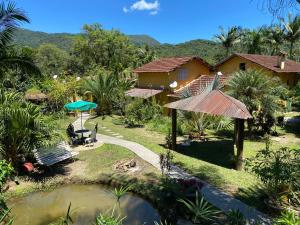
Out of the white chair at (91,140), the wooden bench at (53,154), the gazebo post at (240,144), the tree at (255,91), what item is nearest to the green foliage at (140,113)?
the white chair at (91,140)

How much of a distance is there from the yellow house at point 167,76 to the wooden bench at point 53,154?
1372cm

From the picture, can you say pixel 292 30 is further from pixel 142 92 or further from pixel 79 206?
pixel 79 206

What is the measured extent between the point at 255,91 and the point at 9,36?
41.6 feet

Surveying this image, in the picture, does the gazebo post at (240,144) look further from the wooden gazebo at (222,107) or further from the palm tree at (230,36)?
the palm tree at (230,36)

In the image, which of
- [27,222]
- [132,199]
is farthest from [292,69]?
[27,222]

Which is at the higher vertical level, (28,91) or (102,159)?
(28,91)

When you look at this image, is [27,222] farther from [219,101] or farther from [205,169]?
[219,101]

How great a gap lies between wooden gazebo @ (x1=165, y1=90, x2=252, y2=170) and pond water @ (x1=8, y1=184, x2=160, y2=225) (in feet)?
15.5

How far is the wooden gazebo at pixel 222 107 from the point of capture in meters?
12.2

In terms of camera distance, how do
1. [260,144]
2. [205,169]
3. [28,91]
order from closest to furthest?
[205,169] < [260,144] < [28,91]

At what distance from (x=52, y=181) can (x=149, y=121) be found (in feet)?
40.1

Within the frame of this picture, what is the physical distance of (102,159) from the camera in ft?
46.2

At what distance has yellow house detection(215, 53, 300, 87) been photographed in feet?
103

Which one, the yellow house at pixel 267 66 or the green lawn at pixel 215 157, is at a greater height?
the yellow house at pixel 267 66
